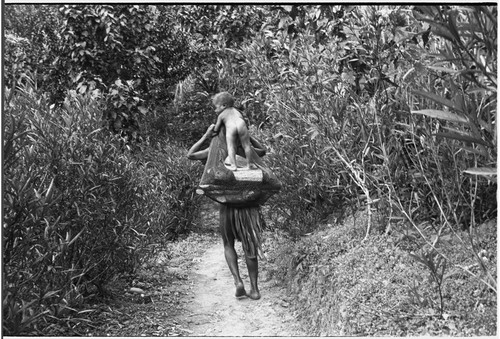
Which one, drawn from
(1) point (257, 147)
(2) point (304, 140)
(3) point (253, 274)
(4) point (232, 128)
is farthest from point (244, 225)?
(2) point (304, 140)

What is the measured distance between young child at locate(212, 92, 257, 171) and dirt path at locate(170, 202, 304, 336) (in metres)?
1.16

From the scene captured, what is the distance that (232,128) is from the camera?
11.9 feet

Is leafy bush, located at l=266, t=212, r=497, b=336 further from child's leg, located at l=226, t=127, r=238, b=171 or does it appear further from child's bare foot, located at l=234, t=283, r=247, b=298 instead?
child's leg, located at l=226, t=127, r=238, b=171

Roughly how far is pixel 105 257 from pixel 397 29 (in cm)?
289

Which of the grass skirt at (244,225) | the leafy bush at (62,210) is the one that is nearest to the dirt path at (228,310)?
the grass skirt at (244,225)

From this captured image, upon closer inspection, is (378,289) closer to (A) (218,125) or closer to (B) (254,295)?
(B) (254,295)

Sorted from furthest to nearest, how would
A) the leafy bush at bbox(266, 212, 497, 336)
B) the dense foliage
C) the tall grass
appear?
the leafy bush at bbox(266, 212, 497, 336) → the dense foliage → the tall grass

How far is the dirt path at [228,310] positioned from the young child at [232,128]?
3.81 ft

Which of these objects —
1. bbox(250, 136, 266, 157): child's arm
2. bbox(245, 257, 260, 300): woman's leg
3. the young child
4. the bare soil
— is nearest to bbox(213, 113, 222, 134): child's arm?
the young child

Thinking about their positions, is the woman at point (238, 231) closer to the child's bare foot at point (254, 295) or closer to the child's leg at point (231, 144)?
the child's bare foot at point (254, 295)

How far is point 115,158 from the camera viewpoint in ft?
12.9

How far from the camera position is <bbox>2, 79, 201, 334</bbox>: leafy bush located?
7.76 feet

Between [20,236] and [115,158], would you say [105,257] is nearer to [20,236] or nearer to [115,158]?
[115,158]

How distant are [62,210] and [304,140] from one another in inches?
117
